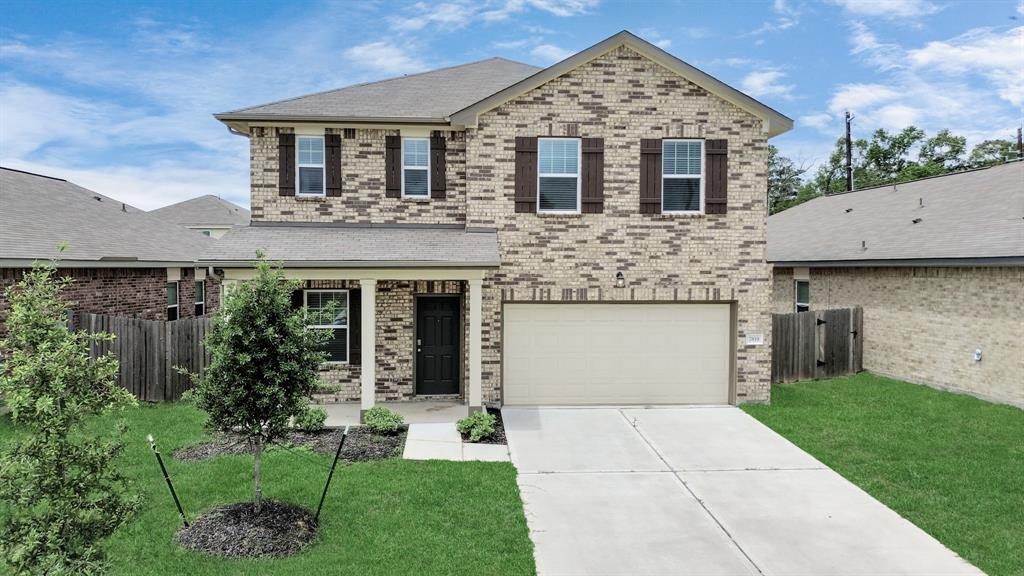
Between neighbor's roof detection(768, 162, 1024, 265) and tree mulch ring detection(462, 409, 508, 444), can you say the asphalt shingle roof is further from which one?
neighbor's roof detection(768, 162, 1024, 265)

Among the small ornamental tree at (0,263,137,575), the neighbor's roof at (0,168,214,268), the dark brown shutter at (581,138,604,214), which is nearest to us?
the small ornamental tree at (0,263,137,575)

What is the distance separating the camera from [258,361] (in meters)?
6.28

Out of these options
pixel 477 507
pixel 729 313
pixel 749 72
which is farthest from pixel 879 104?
pixel 477 507

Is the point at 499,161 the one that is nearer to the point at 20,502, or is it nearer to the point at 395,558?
the point at 395,558

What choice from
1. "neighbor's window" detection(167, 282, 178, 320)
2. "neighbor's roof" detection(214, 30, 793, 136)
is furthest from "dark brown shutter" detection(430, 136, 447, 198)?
"neighbor's window" detection(167, 282, 178, 320)

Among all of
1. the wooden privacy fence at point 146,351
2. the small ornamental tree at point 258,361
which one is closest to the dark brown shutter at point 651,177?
the small ornamental tree at point 258,361

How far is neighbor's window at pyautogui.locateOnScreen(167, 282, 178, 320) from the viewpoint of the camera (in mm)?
16581

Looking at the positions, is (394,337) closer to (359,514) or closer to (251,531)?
(359,514)

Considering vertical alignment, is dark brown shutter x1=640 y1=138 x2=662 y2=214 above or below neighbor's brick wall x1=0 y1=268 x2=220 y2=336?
above

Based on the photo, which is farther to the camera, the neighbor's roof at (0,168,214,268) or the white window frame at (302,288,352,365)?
the neighbor's roof at (0,168,214,268)

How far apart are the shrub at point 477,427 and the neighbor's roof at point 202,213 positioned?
96.5 ft

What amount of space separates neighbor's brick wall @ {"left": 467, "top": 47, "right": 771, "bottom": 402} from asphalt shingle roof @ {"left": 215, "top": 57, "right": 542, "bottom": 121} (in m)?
1.73

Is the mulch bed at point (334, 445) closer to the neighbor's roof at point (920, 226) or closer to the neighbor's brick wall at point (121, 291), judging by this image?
the neighbor's brick wall at point (121, 291)

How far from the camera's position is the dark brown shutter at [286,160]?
1184cm
